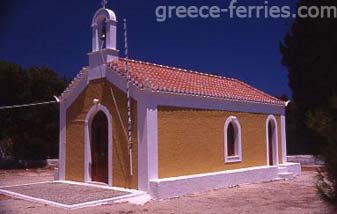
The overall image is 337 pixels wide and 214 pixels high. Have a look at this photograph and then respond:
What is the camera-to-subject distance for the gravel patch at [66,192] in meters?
11.3

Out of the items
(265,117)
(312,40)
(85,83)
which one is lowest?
(265,117)

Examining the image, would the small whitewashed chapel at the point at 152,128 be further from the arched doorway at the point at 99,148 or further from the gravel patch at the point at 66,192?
the gravel patch at the point at 66,192

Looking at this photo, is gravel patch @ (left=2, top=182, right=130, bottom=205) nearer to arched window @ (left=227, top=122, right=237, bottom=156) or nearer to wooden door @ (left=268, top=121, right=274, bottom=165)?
arched window @ (left=227, top=122, right=237, bottom=156)

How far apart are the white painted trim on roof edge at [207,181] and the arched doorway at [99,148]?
8.25 ft

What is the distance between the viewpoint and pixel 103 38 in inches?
568

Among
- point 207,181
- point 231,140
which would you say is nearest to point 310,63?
point 231,140

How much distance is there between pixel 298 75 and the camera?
79.7ft

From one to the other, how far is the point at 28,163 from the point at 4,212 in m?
17.4

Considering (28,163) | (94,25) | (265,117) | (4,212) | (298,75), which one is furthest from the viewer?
(28,163)

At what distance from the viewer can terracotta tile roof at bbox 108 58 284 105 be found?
43.3ft

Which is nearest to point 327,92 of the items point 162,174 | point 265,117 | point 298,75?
point 298,75

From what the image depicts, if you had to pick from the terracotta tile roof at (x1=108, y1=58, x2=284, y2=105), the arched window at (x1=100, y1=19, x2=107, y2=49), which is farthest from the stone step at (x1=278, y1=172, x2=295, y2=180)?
the arched window at (x1=100, y1=19, x2=107, y2=49)

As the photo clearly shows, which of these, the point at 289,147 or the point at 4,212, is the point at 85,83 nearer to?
the point at 4,212

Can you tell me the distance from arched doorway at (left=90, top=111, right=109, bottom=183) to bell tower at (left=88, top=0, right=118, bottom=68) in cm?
185
